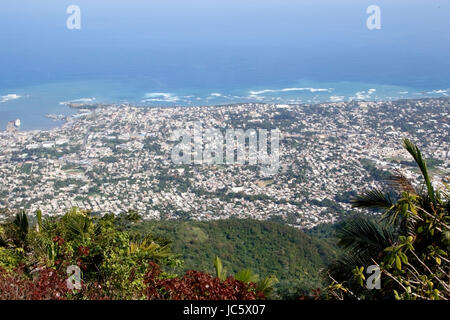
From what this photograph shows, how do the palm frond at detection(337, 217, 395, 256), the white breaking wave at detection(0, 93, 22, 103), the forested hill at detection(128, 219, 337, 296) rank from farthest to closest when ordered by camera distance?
the white breaking wave at detection(0, 93, 22, 103) < the forested hill at detection(128, 219, 337, 296) < the palm frond at detection(337, 217, 395, 256)

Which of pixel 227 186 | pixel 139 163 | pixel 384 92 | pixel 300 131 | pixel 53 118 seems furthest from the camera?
pixel 384 92

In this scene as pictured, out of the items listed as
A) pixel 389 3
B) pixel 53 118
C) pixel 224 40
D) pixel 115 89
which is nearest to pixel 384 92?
pixel 115 89

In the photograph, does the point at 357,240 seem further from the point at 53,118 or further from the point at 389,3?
the point at 389,3

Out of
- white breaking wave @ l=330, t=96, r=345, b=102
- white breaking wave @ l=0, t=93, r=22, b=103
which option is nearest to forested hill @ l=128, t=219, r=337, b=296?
white breaking wave @ l=330, t=96, r=345, b=102

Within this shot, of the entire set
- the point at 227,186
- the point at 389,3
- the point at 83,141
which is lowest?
the point at 227,186

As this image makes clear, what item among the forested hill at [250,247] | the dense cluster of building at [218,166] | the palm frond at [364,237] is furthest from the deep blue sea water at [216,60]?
the palm frond at [364,237]
